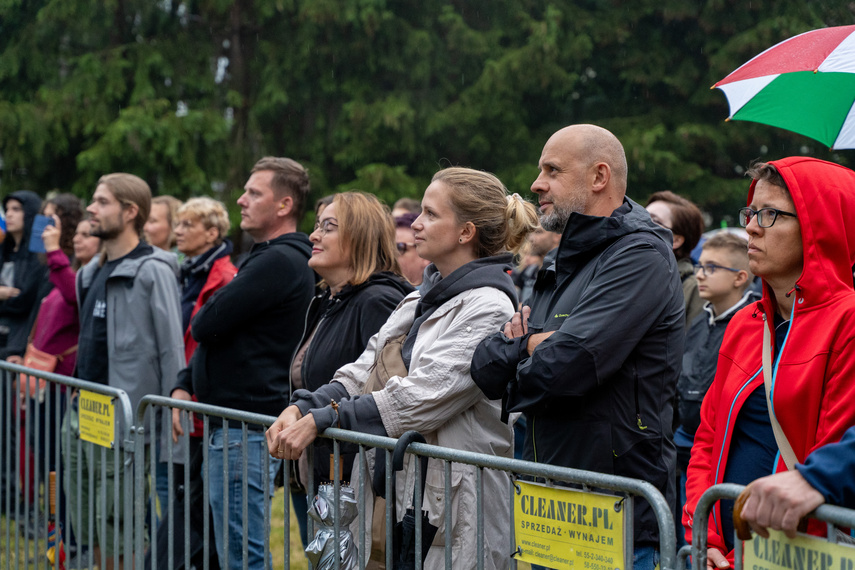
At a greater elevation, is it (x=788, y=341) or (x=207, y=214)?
(x=207, y=214)

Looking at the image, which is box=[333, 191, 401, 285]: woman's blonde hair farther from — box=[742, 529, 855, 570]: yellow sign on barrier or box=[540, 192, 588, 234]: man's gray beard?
box=[742, 529, 855, 570]: yellow sign on barrier

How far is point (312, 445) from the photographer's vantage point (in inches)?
126

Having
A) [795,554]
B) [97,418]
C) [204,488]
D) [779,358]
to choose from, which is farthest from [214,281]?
[795,554]

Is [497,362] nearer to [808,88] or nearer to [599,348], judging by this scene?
[599,348]

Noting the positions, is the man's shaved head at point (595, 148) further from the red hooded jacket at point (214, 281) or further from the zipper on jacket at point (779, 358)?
the red hooded jacket at point (214, 281)

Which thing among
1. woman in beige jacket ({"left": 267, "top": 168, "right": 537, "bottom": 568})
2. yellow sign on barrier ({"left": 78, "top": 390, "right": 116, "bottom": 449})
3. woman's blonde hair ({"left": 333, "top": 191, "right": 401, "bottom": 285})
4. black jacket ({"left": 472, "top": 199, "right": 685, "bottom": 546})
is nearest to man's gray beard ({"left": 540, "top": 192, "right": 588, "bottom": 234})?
black jacket ({"left": 472, "top": 199, "right": 685, "bottom": 546})

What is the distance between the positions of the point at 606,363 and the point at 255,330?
2260mm

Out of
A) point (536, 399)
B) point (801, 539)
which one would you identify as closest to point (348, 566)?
point (536, 399)

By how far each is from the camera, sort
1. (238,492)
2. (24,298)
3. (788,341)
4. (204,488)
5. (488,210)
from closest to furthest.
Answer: (788,341) → (488,210) → (204,488) → (238,492) → (24,298)

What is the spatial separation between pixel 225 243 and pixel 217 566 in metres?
1.92

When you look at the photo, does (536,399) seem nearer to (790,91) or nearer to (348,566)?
(348,566)

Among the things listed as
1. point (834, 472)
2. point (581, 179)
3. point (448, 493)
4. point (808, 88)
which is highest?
point (808, 88)

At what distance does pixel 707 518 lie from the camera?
2094 millimetres

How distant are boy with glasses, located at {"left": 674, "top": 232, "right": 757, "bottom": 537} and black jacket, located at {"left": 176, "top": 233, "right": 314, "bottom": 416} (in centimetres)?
193
